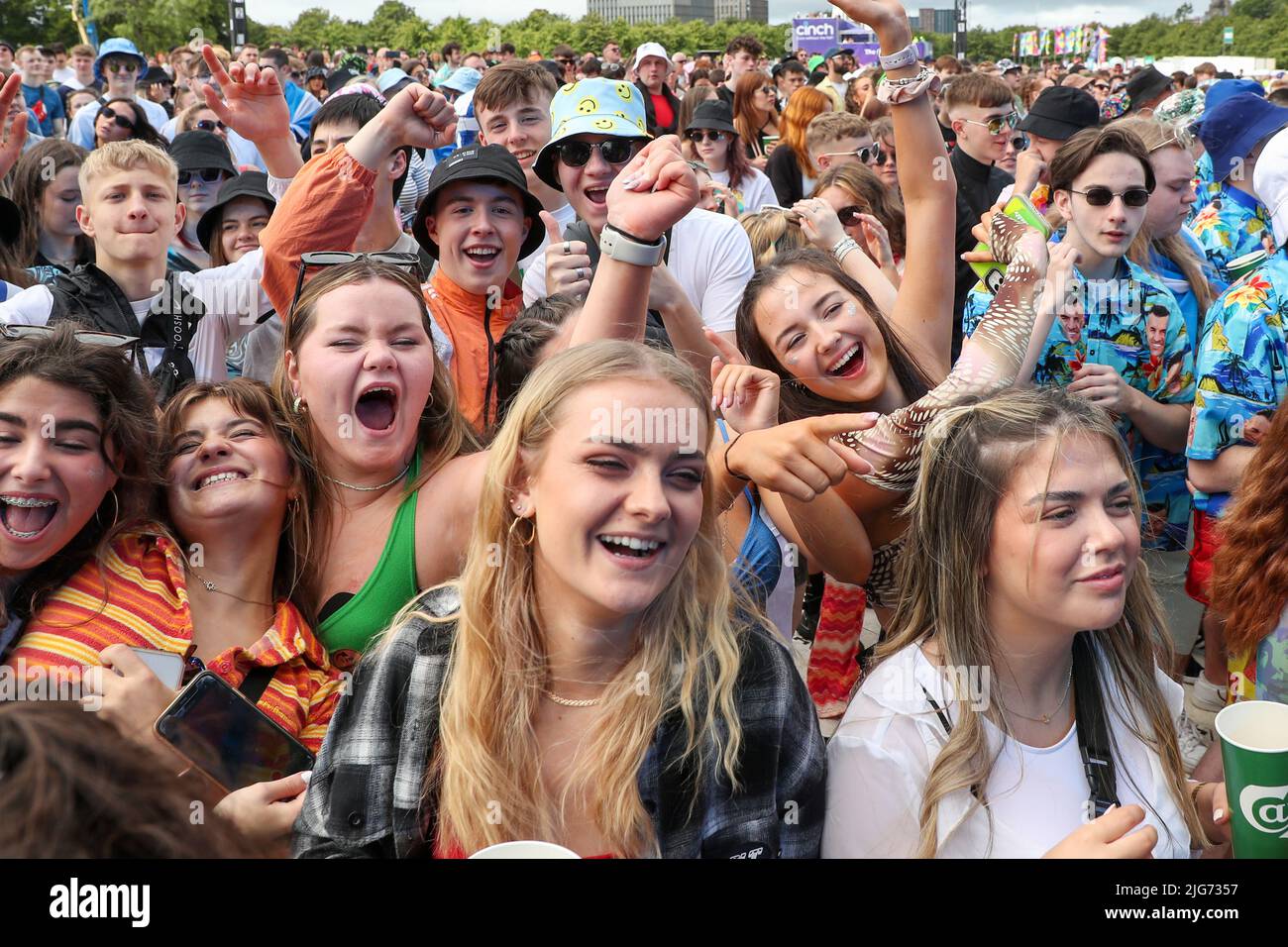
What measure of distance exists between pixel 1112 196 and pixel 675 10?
1716 inches

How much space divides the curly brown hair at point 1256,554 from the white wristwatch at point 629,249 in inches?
59.0

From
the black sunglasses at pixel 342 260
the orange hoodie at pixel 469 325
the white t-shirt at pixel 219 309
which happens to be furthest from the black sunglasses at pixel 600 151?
the black sunglasses at pixel 342 260

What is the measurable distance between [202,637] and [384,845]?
743 millimetres

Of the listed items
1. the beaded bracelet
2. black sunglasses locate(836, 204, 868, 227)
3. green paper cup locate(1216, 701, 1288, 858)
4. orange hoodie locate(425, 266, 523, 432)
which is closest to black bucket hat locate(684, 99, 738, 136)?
black sunglasses locate(836, 204, 868, 227)

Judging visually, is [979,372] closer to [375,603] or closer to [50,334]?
[375,603]

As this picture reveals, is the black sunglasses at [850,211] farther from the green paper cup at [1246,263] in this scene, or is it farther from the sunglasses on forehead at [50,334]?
the sunglasses on forehead at [50,334]

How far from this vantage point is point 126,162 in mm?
4059

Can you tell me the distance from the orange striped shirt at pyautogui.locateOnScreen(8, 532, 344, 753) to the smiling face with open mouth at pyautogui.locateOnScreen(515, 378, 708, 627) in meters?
0.62

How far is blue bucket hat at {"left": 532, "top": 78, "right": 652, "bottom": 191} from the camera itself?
3.92 metres

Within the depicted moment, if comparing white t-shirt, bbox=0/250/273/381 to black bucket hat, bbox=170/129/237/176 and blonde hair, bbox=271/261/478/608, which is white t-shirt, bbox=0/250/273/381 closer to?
blonde hair, bbox=271/261/478/608

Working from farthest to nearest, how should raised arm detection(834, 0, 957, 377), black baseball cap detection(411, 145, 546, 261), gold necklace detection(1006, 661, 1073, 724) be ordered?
black baseball cap detection(411, 145, 546, 261), raised arm detection(834, 0, 957, 377), gold necklace detection(1006, 661, 1073, 724)

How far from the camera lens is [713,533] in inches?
83.7

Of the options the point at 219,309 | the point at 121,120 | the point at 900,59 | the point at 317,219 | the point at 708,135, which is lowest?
the point at 219,309

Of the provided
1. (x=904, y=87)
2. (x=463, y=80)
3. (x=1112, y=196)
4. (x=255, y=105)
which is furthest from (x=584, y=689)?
(x=463, y=80)
